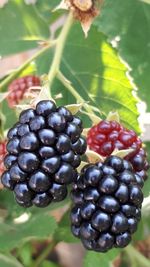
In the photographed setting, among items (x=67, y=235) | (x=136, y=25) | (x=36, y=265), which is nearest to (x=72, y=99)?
(x=136, y=25)

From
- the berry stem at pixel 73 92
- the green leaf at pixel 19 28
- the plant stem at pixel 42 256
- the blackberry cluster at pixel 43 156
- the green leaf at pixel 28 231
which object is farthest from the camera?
the plant stem at pixel 42 256

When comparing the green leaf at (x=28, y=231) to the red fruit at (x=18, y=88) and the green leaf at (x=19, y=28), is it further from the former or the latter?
the green leaf at (x=19, y=28)

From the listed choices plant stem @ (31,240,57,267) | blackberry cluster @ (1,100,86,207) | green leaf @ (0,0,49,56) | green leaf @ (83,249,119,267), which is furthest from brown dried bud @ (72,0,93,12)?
plant stem @ (31,240,57,267)

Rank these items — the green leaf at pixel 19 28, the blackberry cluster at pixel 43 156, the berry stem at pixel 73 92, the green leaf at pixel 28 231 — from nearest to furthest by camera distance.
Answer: the blackberry cluster at pixel 43 156 → the berry stem at pixel 73 92 → the green leaf at pixel 28 231 → the green leaf at pixel 19 28

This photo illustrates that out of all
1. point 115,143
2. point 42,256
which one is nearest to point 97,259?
point 42,256

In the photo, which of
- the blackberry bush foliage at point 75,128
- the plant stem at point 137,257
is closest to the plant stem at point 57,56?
the blackberry bush foliage at point 75,128

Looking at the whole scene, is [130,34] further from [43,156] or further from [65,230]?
[43,156]

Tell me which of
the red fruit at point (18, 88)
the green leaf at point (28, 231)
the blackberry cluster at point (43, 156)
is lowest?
the green leaf at point (28, 231)
